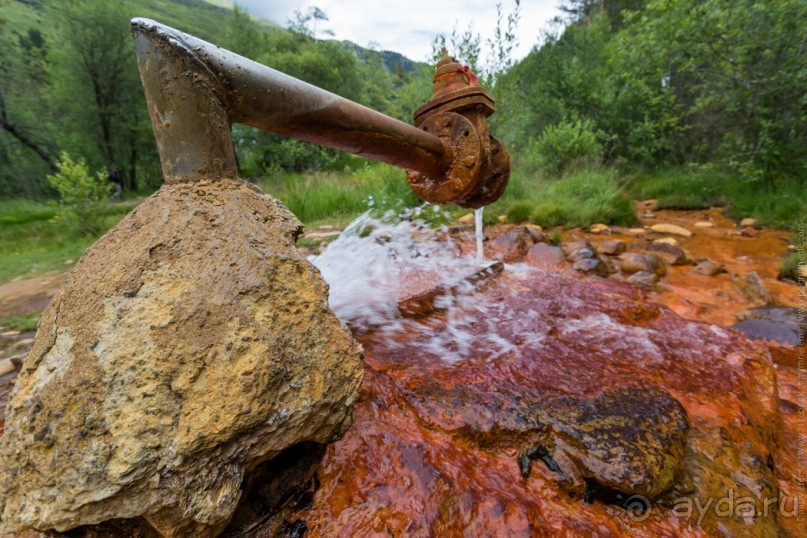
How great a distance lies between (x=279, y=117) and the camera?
99 centimetres

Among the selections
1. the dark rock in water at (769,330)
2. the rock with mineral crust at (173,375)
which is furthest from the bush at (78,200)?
the dark rock in water at (769,330)

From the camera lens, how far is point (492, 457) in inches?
39.5

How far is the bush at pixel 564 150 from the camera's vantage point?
25.0 ft

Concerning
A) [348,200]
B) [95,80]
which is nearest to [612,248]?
[348,200]

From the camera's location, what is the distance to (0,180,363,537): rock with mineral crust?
619 mm

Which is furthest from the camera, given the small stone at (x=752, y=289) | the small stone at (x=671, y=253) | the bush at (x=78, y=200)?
the bush at (x=78, y=200)

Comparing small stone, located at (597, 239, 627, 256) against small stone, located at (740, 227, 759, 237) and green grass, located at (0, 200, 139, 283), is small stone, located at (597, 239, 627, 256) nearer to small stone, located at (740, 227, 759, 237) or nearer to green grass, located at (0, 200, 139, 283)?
small stone, located at (740, 227, 759, 237)

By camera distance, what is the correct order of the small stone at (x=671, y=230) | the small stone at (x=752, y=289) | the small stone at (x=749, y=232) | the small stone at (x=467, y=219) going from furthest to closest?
the small stone at (x=467, y=219), the small stone at (x=671, y=230), the small stone at (x=749, y=232), the small stone at (x=752, y=289)

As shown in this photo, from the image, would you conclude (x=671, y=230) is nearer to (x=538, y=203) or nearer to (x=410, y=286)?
(x=538, y=203)

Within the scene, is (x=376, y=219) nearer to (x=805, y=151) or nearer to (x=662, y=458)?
(x=662, y=458)

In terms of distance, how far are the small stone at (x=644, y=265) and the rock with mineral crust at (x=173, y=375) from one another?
10.5 ft

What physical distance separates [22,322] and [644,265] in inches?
200

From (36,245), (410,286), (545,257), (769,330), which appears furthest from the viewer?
(36,245)

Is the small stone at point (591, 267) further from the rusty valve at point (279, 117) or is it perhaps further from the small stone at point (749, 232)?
the small stone at point (749, 232)
